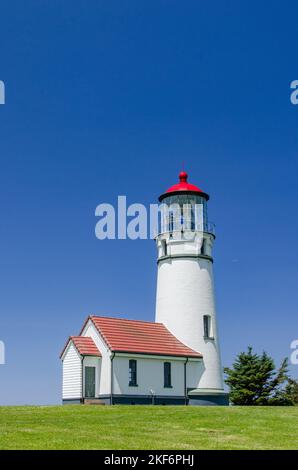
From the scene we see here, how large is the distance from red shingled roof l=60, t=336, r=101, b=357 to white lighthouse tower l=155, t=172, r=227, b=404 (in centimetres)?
554

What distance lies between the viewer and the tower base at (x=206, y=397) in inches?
1527

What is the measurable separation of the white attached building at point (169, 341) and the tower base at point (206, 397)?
0.06 metres

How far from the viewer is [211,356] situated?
40.0 meters

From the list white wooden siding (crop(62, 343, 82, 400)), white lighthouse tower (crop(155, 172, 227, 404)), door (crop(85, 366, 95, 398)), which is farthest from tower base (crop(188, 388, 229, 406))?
white wooden siding (crop(62, 343, 82, 400))

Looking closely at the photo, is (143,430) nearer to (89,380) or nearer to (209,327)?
(89,380)

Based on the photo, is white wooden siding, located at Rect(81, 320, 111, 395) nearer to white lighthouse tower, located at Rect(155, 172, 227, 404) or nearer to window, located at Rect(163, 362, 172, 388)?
window, located at Rect(163, 362, 172, 388)

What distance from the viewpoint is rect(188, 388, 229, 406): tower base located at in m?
38.8

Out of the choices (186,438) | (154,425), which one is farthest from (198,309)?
(186,438)

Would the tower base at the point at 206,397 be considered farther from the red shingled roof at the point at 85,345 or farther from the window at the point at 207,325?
the red shingled roof at the point at 85,345

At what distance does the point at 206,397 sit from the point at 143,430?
20416 millimetres

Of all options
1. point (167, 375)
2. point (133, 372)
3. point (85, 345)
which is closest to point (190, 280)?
point (167, 375)

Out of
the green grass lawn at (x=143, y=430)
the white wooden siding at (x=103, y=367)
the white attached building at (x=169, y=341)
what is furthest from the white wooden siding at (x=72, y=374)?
the green grass lawn at (x=143, y=430)

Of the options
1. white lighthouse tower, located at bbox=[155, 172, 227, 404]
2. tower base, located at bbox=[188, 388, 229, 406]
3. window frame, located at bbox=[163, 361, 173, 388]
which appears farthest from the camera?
white lighthouse tower, located at bbox=[155, 172, 227, 404]
